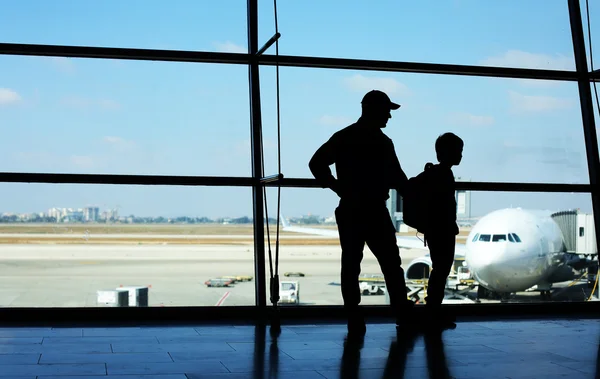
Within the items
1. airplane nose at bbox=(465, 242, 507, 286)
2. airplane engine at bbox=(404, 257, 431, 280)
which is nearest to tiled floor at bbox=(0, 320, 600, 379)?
airplane engine at bbox=(404, 257, 431, 280)

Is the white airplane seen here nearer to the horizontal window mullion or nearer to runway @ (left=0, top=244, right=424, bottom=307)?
runway @ (left=0, top=244, right=424, bottom=307)

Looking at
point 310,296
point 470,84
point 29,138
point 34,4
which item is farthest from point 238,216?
point 310,296

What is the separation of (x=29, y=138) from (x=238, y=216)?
164 centimetres

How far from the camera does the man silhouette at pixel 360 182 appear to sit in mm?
3299

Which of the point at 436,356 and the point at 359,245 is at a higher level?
the point at 359,245

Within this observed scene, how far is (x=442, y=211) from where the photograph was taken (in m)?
3.60

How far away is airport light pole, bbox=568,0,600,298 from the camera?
4617 mm

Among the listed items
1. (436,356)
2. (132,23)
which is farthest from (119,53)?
(436,356)

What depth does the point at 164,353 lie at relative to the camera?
2791 millimetres

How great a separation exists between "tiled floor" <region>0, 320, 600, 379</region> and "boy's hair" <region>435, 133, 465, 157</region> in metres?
0.91

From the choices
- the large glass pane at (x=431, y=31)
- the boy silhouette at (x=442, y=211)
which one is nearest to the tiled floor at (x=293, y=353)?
the boy silhouette at (x=442, y=211)

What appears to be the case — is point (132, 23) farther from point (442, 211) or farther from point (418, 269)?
point (418, 269)

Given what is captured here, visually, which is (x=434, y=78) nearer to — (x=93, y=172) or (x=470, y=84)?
(x=470, y=84)

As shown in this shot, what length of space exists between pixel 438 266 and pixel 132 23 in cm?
282
